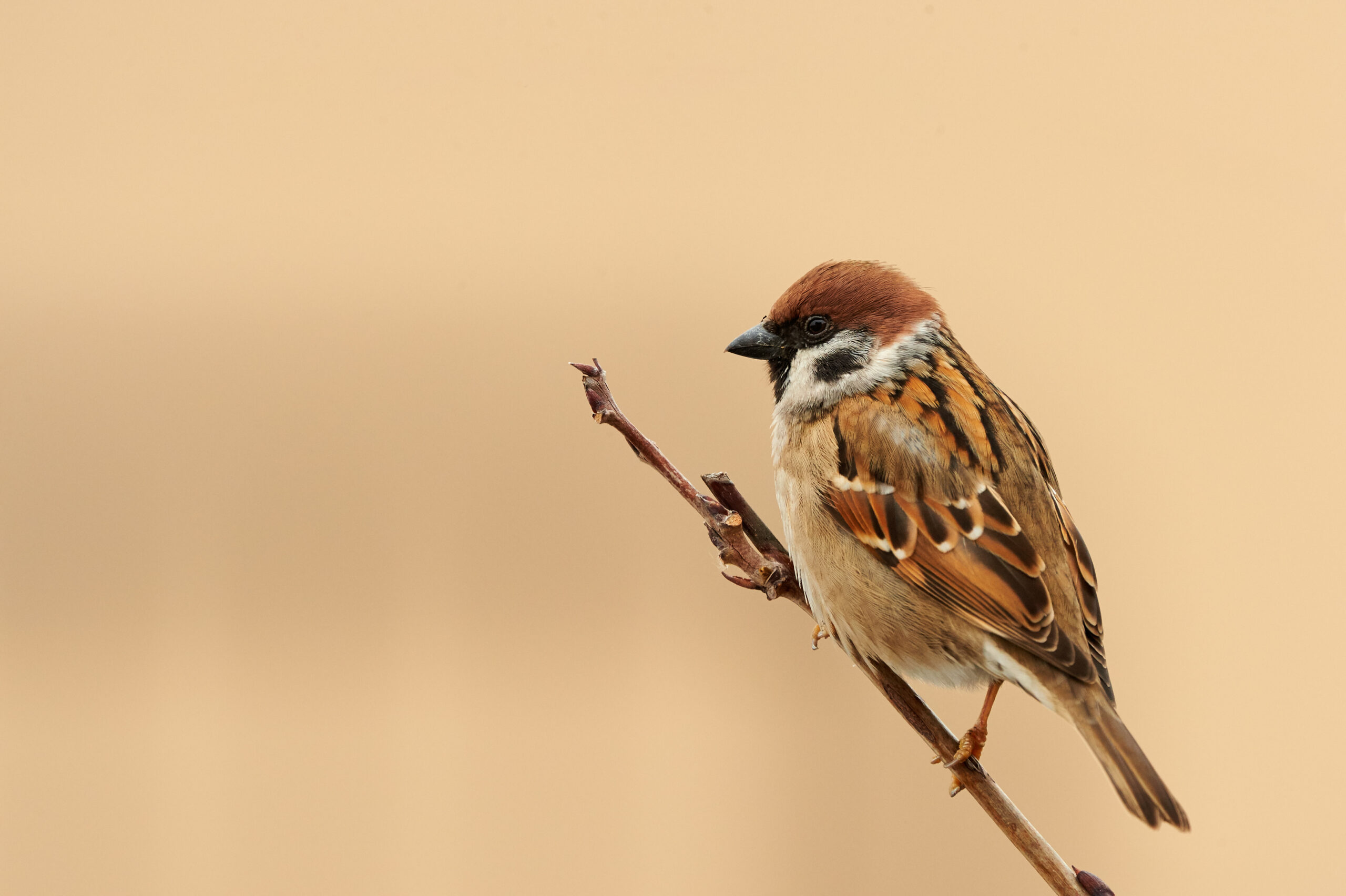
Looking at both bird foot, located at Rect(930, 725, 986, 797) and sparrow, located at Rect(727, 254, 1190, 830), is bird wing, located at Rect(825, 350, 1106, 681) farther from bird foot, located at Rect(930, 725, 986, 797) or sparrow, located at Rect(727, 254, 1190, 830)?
bird foot, located at Rect(930, 725, 986, 797)

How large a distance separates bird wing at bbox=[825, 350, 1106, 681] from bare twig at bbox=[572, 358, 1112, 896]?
199 millimetres

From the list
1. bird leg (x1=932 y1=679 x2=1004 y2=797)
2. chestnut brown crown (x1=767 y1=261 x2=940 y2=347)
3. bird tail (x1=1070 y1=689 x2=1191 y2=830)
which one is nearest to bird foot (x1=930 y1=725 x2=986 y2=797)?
bird leg (x1=932 y1=679 x2=1004 y2=797)

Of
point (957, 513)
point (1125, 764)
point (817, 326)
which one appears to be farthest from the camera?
point (817, 326)

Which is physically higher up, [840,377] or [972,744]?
[840,377]

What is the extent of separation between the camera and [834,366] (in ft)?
6.50

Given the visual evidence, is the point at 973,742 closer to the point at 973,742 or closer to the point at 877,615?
the point at 973,742

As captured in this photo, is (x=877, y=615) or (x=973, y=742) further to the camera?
(x=877, y=615)

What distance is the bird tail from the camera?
4.50 ft

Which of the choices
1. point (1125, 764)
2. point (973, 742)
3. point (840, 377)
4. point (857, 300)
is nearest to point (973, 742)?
point (973, 742)

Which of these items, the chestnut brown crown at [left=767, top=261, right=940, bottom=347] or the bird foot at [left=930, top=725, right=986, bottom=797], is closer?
the bird foot at [left=930, top=725, right=986, bottom=797]

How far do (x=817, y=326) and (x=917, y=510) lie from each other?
0.39 meters

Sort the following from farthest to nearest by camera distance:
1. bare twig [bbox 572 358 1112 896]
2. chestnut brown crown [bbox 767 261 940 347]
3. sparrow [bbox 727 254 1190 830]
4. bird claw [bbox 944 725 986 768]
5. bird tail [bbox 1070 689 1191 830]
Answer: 1. chestnut brown crown [bbox 767 261 940 347]
2. sparrow [bbox 727 254 1190 830]
3. bird claw [bbox 944 725 986 768]
4. bird tail [bbox 1070 689 1191 830]
5. bare twig [bbox 572 358 1112 896]

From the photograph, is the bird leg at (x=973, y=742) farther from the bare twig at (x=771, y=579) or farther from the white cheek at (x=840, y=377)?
the white cheek at (x=840, y=377)

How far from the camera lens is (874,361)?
201cm
